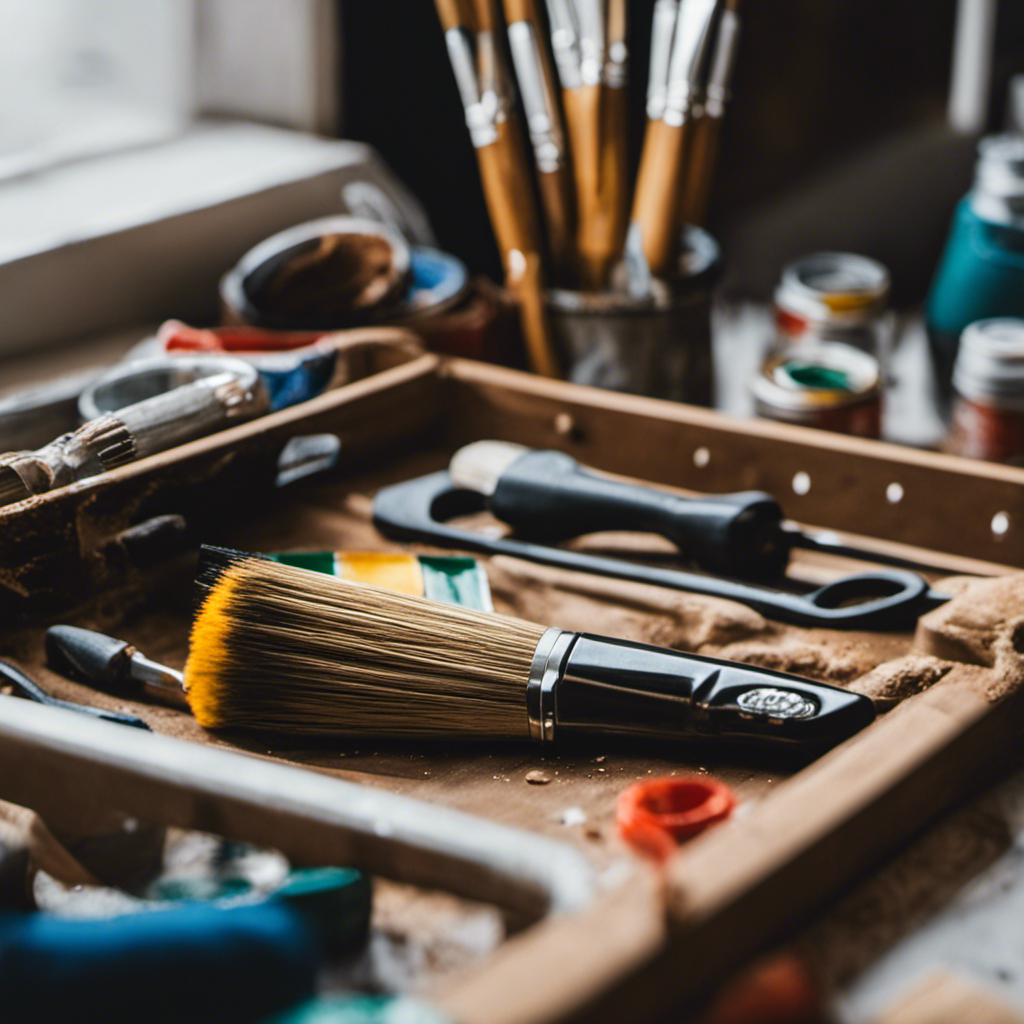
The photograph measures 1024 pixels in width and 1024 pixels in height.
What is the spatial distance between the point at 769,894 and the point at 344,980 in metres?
0.13

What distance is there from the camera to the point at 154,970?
0.99 feet

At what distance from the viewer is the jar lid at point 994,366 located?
0.72 meters

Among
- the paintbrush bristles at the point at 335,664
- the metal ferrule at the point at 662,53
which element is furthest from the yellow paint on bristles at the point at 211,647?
the metal ferrule at the point at 662,53

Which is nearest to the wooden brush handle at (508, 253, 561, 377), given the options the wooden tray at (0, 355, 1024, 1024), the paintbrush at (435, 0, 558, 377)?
the paintbrush at (435, 0, 558, 377)

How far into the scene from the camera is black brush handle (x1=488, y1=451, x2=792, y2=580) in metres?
0.57

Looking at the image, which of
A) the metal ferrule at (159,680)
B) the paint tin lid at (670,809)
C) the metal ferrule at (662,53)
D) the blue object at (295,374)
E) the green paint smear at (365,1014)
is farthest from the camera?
the metal ferrule at (662,53)

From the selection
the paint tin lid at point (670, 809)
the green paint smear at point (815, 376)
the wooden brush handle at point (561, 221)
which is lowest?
the paint tin lid at point (670, 809)

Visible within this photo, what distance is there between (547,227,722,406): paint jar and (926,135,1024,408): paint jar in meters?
0.17

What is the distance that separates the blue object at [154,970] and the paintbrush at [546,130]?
625mm

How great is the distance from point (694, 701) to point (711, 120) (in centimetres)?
53

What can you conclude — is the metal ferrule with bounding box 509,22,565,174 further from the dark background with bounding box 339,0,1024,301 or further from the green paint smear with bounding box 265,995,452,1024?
the green paint smear with bounding box 265,995,452,1024

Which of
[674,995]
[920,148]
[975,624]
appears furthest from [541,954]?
[920,148]

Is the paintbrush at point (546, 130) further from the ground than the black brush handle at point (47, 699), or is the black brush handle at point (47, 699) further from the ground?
the paintbrush at point (546, 130)

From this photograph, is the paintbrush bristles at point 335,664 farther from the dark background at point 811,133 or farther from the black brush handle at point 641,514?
the dark background at point 811,133
